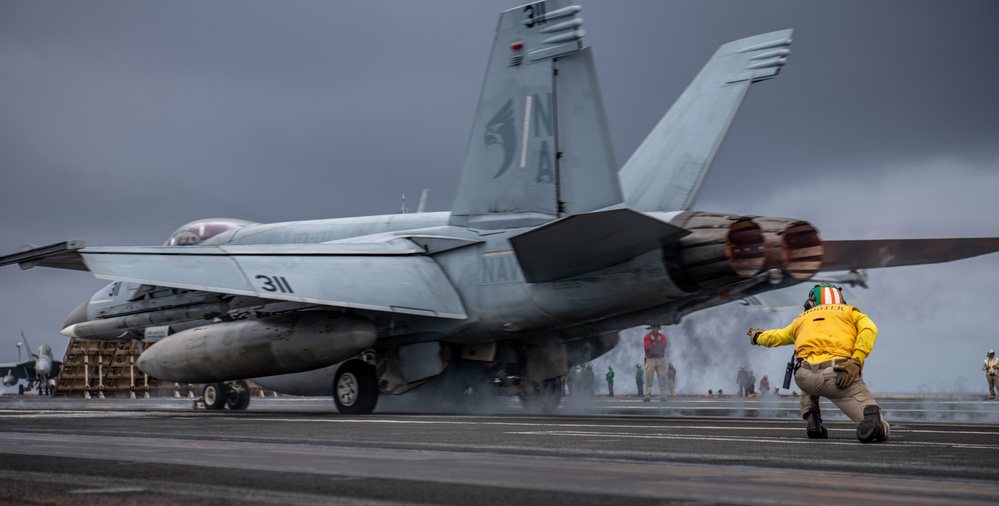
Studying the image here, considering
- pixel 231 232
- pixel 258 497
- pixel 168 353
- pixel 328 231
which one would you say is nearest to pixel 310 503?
pixel 258 497

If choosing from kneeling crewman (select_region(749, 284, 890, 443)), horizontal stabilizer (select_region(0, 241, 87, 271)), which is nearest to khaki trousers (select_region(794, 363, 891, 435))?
kneeling crewman (select_region(749, 284, 890, 443))

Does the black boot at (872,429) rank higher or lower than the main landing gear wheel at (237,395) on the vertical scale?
lower

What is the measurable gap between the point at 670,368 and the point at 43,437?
2148 cm

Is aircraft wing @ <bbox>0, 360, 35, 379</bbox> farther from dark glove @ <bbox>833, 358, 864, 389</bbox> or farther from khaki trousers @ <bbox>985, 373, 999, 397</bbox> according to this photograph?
dark glove @ <bbox>833, 358, 864, 389</bbox>

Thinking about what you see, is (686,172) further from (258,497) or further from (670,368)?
(670,368)

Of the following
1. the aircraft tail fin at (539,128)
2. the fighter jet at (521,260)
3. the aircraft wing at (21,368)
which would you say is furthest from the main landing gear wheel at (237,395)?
the aircraft wing at (21,368)

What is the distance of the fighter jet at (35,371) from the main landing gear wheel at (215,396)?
3246 centimetres

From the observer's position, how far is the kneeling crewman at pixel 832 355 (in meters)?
8.58

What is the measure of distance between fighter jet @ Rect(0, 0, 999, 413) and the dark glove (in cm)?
366

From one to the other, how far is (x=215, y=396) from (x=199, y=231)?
126 inches

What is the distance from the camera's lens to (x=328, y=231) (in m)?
18.4

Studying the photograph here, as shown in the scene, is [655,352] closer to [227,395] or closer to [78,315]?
[227,395]

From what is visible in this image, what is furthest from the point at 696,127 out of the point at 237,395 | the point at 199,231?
the point at 237,395

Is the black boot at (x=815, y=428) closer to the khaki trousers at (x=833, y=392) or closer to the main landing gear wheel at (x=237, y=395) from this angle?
the khaki trousers at (x=833, y=392)
